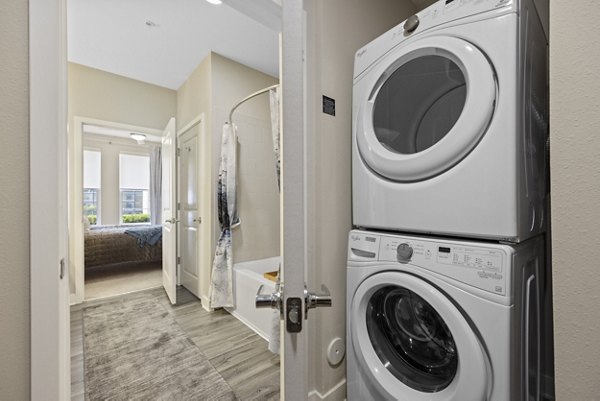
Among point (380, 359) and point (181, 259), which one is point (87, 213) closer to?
point (181, 259)

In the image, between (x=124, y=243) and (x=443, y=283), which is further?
(x=124, y=243)

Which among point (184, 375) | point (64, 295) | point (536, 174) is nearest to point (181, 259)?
point (184, 375)

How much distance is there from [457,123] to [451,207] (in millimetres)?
287

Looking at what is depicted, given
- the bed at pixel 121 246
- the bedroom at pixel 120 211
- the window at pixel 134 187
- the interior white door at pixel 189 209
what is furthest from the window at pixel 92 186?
the interior white door at pixel 189 209

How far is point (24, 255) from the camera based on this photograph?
26.5 inches

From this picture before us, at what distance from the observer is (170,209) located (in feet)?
9.04

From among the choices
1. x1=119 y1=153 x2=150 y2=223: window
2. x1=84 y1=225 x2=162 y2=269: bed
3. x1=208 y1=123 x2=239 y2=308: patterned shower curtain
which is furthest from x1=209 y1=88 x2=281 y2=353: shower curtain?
x1=119 y1=153 x2=150 y2=223: window

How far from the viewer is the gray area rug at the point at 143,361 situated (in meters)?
1.41

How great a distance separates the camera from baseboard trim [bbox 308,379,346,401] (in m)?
1.20

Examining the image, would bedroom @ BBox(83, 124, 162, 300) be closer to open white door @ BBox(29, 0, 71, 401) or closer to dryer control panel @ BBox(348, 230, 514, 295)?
open white door @ BBox(29, 0, 71, 401)

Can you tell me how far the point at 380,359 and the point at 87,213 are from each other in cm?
670

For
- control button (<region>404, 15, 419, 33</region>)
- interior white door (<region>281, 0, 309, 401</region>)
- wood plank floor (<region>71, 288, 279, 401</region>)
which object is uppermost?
control button (<region>404, 15, 419, 33</region>)

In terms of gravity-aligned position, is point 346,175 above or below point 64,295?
above

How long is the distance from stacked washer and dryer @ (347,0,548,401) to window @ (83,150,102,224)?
21.0 ft
